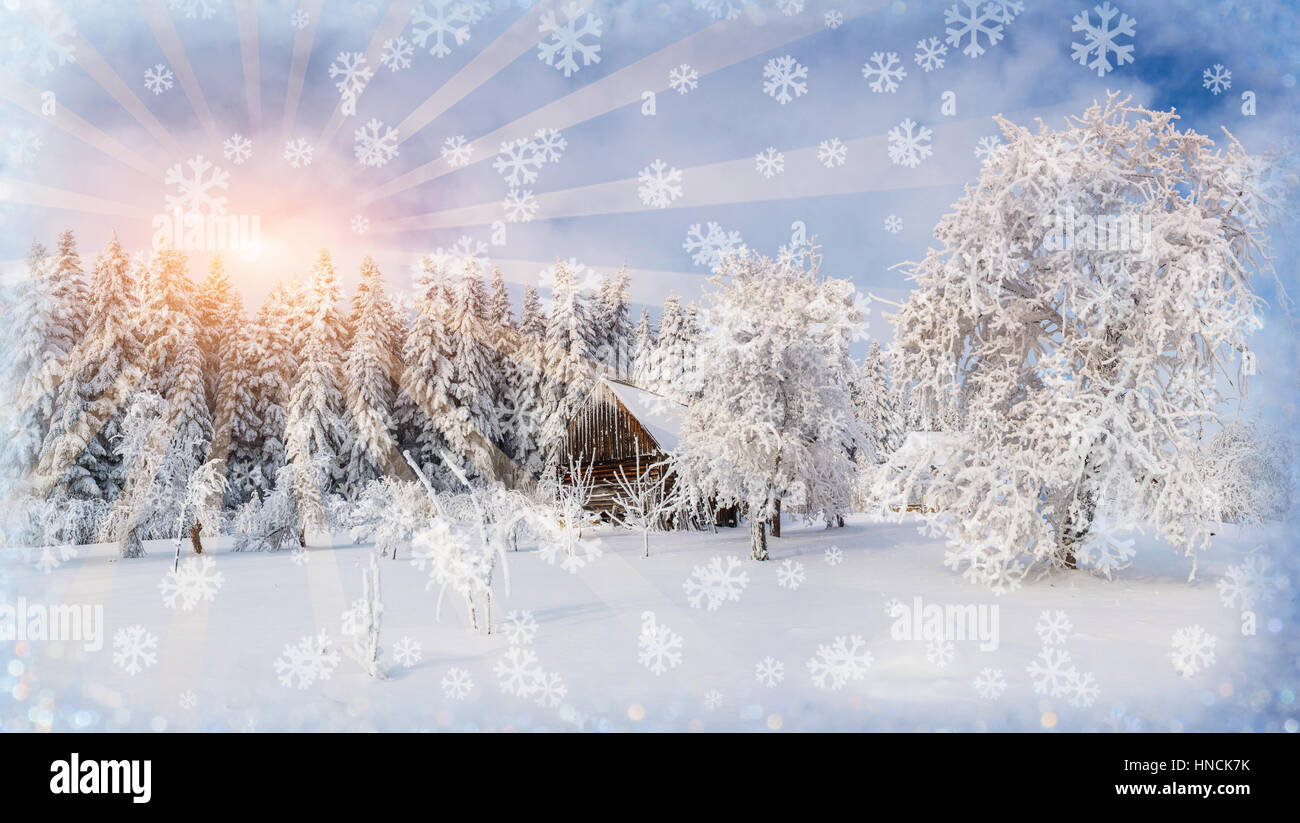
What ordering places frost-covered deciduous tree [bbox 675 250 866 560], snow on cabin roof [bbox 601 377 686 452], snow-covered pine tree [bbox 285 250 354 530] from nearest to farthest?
frost-covered deciduous tree [bbox 675 250 866 560]
snow on cabin roof [bbox 601 377 686 452]
snow-covered pine tree [bbox 285 250 354 530]

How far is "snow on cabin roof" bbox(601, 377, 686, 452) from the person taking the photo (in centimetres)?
2460

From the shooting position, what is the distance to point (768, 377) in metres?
16.8

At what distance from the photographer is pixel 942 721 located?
531 centimetres

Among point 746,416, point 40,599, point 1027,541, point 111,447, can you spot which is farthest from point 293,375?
point 1027,541

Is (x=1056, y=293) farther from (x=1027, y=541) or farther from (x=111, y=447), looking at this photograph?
(x=111, y=447)

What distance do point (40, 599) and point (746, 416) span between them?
1378 cm

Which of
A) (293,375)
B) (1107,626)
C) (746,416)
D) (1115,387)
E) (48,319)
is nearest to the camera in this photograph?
(1107,626)

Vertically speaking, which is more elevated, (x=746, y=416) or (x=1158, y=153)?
(x=1158, y=153)
